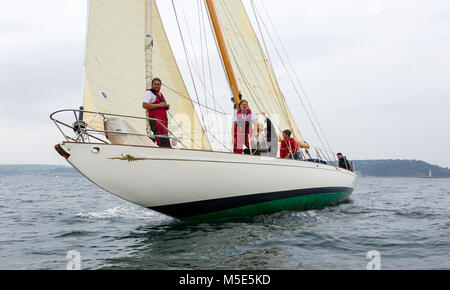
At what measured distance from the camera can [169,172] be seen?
18.5ft

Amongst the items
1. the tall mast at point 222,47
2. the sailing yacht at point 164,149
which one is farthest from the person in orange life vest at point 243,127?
the tall mast at point 222,47

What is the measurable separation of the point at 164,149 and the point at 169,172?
0.40 meters

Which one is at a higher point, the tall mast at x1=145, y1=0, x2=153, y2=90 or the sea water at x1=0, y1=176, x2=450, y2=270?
the tall mast at x1=145, y1=0, x2=153, y2=90

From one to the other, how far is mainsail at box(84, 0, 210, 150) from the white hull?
144 centimetres

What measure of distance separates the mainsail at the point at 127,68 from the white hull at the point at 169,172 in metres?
1.44

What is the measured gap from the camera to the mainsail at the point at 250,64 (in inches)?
428

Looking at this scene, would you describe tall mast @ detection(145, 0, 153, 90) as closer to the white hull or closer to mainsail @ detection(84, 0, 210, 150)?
mainsail @ detection(84, 0, 210, 150)

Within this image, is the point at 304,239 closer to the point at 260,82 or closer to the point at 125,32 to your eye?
the point at 125,32

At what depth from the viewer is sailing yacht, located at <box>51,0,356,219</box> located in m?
5.52

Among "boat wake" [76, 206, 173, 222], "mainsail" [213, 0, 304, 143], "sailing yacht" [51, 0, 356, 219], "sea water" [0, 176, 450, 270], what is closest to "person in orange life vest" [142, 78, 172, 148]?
"sailing yacht" [51, 0, 356, 219]

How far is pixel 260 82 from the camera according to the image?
11.6 metres

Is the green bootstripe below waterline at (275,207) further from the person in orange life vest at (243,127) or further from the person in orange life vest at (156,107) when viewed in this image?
the person in orange life vest at (156,107)

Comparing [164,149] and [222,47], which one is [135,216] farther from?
[222,47]
